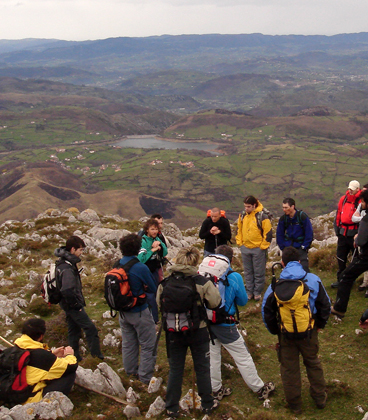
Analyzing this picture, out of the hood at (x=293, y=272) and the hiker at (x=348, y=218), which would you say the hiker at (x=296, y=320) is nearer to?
the hood at (x=293, y=272)

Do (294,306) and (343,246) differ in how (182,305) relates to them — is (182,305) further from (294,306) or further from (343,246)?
(343,246)

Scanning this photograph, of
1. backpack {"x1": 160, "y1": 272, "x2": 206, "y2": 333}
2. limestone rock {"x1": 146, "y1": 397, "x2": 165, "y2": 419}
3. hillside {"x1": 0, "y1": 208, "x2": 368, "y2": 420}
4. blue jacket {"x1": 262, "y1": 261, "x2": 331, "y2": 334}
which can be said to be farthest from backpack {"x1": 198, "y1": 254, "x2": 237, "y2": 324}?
limestone rock {"x1": 146, "y1": 397, "x2": 165, "y2": 419}

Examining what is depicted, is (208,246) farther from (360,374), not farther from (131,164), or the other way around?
(131,164)

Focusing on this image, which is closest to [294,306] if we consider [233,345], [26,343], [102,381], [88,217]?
[233,345]

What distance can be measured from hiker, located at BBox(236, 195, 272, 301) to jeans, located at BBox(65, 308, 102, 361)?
4605 millimetres

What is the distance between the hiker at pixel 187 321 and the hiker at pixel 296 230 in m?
4.53

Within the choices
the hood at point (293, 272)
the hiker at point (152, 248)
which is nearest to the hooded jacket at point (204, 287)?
the hood at point (293, 272)

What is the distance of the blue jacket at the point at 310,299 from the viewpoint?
5.75m

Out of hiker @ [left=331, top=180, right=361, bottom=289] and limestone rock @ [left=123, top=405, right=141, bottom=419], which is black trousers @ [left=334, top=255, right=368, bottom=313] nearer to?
hiker @ [left=331, top=180, right=361, bottom=289]

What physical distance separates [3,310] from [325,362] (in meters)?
8.89

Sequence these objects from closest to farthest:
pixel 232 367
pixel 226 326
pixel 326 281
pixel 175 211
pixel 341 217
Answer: pixel 226 326 → pixel 232 367 → pixel 341 217 → pixel 326 281 → pixel 175 211

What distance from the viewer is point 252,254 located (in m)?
10.4

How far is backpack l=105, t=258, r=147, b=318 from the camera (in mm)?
6739

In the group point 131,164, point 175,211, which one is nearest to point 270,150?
point 131,164
